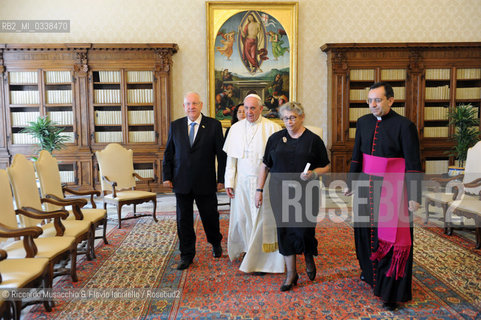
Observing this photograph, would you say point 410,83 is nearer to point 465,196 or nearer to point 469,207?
point 465,196

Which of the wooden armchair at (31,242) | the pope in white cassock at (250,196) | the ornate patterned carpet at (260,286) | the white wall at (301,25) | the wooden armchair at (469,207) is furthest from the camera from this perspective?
the white wall at (301,25)

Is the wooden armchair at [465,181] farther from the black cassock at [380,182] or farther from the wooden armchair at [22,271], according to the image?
the wooden armchair at [22,271]

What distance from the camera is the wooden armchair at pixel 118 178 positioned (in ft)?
16.4

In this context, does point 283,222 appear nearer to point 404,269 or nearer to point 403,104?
point 404,269

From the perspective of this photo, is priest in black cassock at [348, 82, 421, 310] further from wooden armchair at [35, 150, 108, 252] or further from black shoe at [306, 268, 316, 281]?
wooden armchair at [35, 150, 108, 252]

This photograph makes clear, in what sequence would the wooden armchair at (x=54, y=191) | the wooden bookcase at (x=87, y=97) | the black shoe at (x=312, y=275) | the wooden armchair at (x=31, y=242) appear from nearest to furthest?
the wooden armchair at (x=31, y=242) → the black shoe at (x=312, y=275) → the wooden armchair at (x=54, y=191) → the wooden bookcase at (x=87, y=97)

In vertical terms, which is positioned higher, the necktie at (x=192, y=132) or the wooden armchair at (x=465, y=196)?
the necktie at (x=192, y=132)

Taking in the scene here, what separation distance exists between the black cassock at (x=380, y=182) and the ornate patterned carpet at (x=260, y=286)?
0.16 metres

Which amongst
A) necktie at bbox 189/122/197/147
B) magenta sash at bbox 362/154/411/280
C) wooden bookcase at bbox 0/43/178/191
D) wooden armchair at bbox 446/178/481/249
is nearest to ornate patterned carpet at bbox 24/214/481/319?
wooden armchair at bbox 446/178/481/249

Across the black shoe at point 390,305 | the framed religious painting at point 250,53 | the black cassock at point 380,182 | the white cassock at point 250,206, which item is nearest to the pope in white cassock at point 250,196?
the white cassock at point 250,206

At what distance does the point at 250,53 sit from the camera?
761 cm

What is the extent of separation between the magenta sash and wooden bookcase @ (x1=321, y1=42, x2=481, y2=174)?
4.72 m

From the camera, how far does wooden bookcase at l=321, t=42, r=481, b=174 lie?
720cm

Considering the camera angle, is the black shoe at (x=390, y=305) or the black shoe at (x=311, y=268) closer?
the black shoe at (x=390, y=305)
